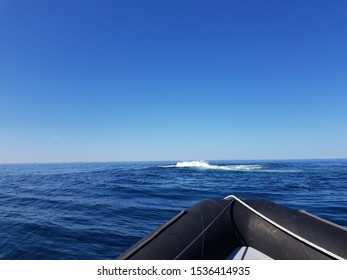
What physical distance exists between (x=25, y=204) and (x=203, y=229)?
11055mm

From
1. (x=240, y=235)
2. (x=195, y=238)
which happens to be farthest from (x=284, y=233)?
(x=195, y=238)

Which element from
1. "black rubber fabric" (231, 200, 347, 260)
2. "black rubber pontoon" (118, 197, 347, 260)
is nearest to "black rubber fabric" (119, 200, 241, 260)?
"black rubber pontoon" (118, 197, 347, 260)

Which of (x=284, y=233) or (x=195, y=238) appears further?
(x=284, y=233)

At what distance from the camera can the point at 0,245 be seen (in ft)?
17.5

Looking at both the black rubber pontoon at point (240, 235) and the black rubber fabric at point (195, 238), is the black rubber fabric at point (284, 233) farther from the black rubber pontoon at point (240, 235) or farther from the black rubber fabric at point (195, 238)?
the black rubber fabric at point (195, 238)

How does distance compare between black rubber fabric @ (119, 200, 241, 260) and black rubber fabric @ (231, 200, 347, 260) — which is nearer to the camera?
black rubber fabric @ (119, 200, 241, 260)

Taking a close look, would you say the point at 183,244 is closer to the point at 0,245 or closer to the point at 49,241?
the point at 49,241

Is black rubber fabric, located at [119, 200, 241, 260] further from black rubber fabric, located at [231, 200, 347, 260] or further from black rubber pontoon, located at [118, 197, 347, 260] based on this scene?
black rubber fabric, located at [231, 200, 347, 260]

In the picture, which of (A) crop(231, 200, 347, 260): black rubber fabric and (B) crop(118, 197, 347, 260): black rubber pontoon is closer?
(B) crop(118, 197, 347, 260): black rubber pontoon

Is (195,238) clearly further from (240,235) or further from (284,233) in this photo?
(284,233)

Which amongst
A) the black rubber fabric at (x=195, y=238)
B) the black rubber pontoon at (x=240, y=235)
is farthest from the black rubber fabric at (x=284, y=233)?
the black rubber fabric at (x=195, y=238)

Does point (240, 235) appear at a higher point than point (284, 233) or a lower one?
lower
